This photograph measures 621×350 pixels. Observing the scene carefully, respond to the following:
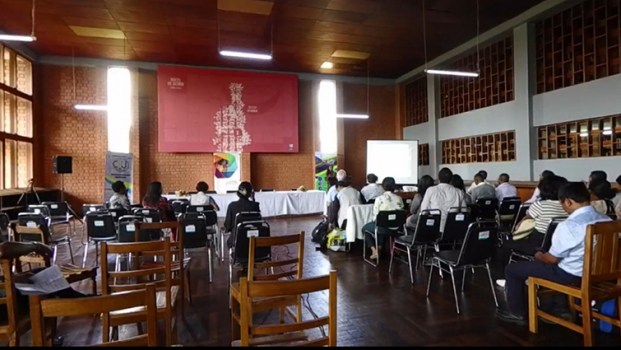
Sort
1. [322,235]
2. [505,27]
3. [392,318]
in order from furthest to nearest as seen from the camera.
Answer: [505,27] < [322,235] < [392,318]

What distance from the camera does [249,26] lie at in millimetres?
7879

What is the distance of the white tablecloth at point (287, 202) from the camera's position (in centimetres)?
934

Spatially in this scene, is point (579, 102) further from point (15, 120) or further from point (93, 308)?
point (15, 120)

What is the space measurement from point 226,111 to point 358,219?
6856 millimetres

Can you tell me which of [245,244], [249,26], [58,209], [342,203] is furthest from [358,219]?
[58,209]

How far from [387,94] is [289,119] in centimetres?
399

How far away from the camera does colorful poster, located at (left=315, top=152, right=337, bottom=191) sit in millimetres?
11586

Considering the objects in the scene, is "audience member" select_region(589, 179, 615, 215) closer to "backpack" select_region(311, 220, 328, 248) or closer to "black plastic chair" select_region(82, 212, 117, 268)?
"backpack" select_region(311, 220, 328, 248)

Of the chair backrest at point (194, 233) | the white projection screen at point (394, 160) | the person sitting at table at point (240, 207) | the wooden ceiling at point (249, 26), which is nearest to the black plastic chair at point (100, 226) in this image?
the chair backrest at point (194, 233)

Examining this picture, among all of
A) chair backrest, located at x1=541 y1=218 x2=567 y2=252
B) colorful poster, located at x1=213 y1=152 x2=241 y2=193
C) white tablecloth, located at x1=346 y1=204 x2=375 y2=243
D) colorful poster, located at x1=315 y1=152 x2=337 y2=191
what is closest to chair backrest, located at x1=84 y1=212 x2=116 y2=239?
white tablecloth, located at x1=346 y1=204 x2=375 y2=243

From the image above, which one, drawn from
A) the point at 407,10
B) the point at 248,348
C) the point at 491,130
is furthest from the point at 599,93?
the point at 248,348

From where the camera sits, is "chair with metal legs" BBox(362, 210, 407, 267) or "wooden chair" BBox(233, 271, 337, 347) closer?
"wooden chair" BBox(233, 271, 337, 347)

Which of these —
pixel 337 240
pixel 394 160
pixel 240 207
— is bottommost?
pixel 337 240

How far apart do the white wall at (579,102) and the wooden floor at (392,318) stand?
4592mm
